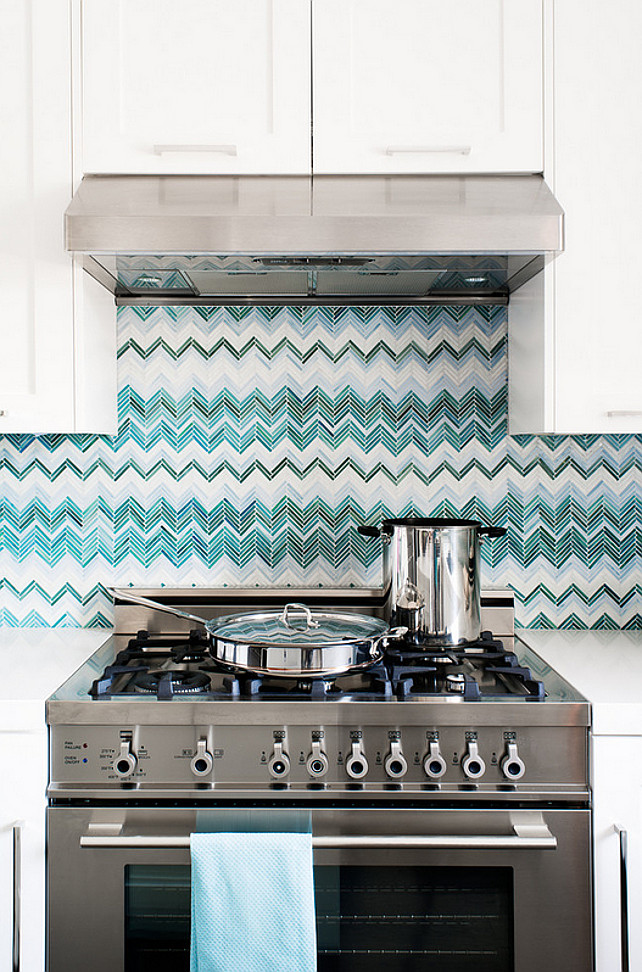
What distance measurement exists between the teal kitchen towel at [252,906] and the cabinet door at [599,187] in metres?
1.08

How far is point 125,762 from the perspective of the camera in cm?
147

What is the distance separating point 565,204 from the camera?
1689 millimetres

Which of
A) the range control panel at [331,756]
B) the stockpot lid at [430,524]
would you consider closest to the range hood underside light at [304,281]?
the stockpot lid at [430,524]

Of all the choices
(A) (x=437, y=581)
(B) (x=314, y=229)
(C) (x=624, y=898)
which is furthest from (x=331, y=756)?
(B) (x=314, y=229)

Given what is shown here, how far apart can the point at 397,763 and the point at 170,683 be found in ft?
1.43

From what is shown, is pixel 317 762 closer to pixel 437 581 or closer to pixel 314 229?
pixel 437 581

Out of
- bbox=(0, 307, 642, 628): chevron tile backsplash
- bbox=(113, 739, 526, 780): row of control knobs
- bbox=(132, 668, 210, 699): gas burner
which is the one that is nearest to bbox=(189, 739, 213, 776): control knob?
bbox=(113, 739, 526, 780): row of control knobs

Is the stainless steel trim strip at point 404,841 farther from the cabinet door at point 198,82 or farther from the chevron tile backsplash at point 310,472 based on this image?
the cabinet door at point 198,82

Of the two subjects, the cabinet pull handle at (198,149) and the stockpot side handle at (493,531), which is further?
the stockpot side handle at (493,531)

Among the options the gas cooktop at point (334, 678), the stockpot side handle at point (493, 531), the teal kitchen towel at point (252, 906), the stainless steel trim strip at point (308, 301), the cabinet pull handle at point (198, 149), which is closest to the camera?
the teal kitchen towel at point (252, 906)

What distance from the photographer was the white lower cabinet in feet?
4.85

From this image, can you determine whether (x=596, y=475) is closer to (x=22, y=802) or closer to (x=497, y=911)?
(x=497, y=911)

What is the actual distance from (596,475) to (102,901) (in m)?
1.47

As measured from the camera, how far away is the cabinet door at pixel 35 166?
5.55 ft
